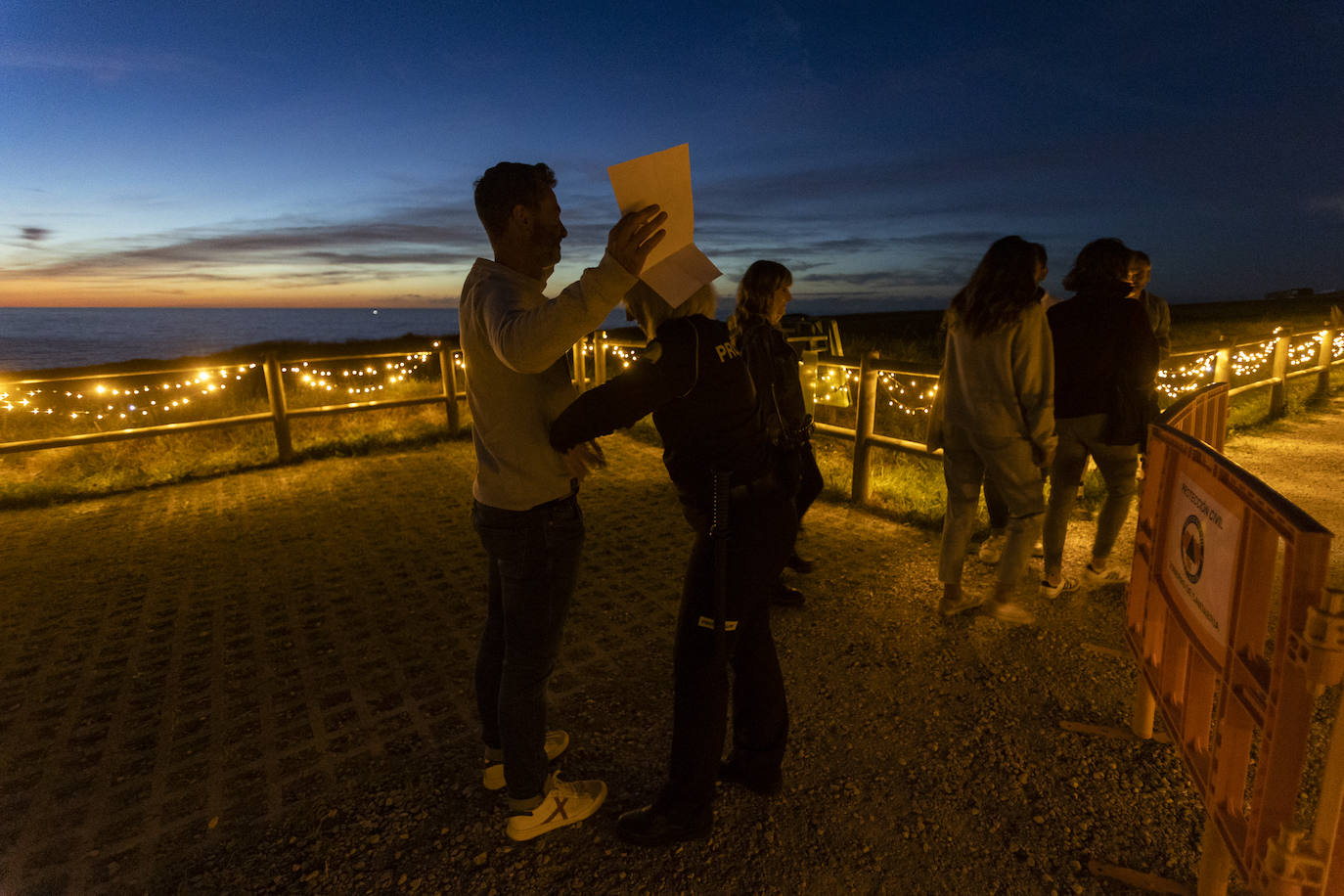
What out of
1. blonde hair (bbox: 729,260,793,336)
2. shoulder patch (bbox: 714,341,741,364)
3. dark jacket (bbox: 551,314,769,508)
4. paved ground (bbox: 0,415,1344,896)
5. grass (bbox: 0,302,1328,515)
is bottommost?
paved ground (bbox: 0,415,1344,896)

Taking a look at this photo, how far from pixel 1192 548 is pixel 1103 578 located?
2.47m

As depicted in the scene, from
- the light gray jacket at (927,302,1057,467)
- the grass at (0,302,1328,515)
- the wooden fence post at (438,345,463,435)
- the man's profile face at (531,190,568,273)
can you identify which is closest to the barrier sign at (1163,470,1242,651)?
the light gray jacket at (927,302,1057,467)

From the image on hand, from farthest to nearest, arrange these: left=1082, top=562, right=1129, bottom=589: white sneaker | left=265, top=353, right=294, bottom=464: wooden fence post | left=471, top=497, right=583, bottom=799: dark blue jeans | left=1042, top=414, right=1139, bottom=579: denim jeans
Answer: left=265, top=353, right=294, bottom=464: wooden fence post < left=1082, top=562, right=1129, bottom=589: white sneaker < left=1042, top=414, right=1139, bottom=579: denim jeans < left=471, top=497, right=583, bottom=799: dark blue jeans

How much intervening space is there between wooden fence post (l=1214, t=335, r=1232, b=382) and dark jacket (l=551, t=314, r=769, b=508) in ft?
26.2

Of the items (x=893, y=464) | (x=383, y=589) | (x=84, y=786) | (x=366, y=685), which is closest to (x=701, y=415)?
(x=366, y=685)

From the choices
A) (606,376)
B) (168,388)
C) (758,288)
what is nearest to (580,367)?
(606,376)

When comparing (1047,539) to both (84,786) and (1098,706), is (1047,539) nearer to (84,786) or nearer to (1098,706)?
(1098,706)

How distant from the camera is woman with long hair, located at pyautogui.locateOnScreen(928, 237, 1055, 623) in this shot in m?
3.19

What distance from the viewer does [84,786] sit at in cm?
276

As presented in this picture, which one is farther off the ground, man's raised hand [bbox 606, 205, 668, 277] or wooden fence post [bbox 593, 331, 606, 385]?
man's raised hand [bbox 606, 205, 668, 277]

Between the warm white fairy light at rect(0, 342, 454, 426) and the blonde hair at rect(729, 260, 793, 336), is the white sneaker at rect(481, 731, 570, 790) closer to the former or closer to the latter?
the blonde hair at rect(729, 260, 793, 336)

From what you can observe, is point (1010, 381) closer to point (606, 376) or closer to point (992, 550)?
point (992, 550)

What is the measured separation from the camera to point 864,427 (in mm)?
6051

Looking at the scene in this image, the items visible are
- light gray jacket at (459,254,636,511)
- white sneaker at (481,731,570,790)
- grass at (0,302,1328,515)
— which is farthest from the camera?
grass at (0,302,1328,515)
